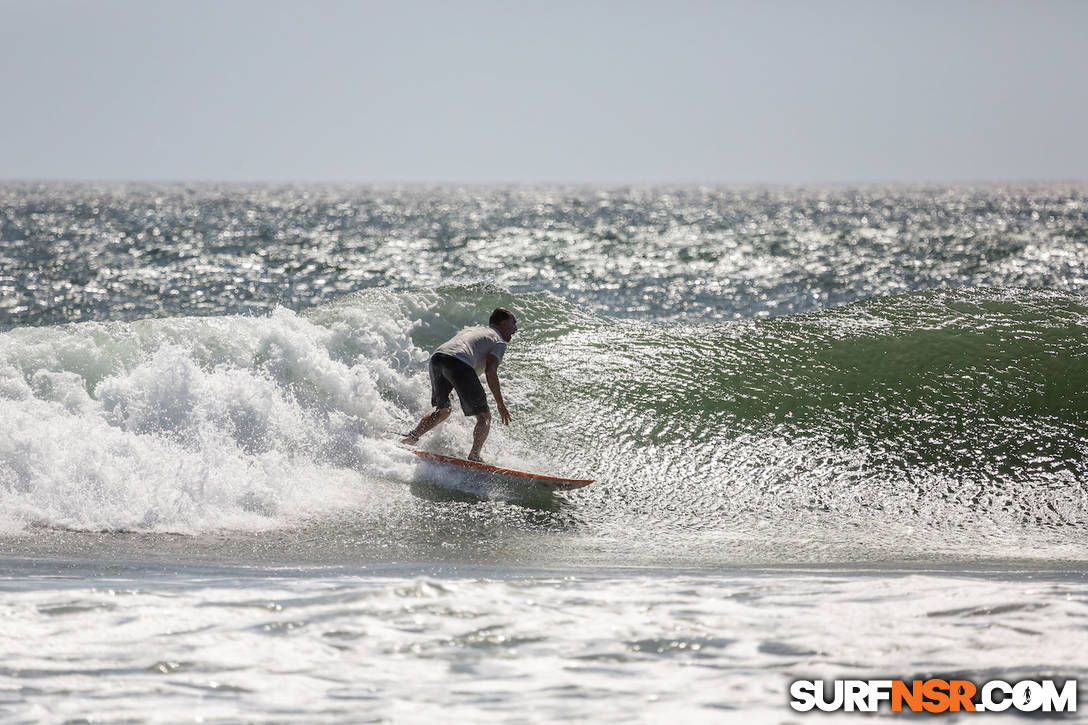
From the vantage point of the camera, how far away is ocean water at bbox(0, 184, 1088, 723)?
4.55 m

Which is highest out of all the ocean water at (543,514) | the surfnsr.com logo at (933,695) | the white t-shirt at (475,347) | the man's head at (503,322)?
the man's head at (503,322)

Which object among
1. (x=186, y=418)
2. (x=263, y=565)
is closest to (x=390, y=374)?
(x=186, y=418)

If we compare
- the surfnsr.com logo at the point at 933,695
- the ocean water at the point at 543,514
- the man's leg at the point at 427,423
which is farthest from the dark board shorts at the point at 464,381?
the surfnsr.com logo at the point at 933,695

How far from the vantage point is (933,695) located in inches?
169

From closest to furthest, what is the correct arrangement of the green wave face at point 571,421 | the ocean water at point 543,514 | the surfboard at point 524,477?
the ocean water at point 543,514 → the green wave face at point 571,421 → the surfboard at point 524,477

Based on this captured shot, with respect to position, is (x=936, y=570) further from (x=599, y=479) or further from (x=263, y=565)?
(x=263, y=565)

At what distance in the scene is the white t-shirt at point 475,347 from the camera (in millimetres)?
9172

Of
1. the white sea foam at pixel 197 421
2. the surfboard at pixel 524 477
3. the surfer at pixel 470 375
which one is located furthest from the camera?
the surfer at pixel 470 375

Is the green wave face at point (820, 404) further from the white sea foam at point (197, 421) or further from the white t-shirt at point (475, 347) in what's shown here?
→ the white sea foam at point (197, 421)

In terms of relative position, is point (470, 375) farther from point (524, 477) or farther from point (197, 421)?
point (197, 421)

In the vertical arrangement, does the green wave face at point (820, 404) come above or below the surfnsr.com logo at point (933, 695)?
above

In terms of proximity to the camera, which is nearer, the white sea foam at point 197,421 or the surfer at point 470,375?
the white sea foam at point 197,421

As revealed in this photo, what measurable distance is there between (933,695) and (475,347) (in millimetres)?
5744

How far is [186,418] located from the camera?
8.91m
